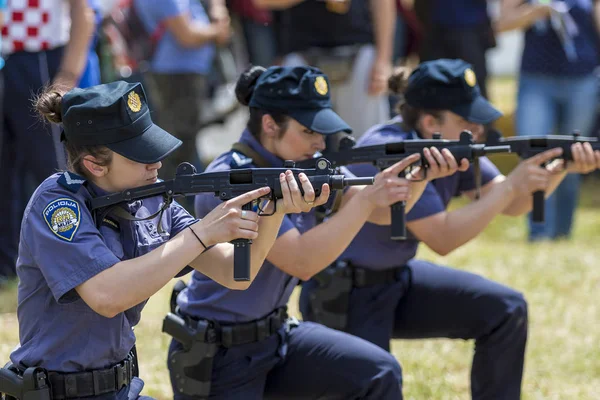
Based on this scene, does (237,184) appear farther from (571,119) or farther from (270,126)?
(571,119)

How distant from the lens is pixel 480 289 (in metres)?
4.94

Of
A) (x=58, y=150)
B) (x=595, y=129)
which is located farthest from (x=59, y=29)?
(x=595, y=129)

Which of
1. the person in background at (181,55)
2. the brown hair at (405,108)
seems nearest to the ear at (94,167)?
the brown hair at (405,108)

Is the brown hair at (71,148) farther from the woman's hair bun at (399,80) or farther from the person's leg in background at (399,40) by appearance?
the person's leg in background at (399,40)

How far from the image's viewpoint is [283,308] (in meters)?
4.37

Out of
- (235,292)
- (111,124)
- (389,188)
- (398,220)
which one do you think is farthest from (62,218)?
(398,220)

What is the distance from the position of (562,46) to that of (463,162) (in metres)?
4.29

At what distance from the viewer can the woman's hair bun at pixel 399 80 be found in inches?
205

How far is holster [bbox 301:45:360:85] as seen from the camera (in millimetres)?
7164

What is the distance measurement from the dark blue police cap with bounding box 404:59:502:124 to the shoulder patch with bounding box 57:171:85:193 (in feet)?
6.47

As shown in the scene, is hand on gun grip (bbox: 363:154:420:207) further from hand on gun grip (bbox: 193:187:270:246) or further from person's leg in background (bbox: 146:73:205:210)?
person's leg in background (bbox: 146:73:205:210)

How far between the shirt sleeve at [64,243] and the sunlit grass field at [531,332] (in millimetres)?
2071

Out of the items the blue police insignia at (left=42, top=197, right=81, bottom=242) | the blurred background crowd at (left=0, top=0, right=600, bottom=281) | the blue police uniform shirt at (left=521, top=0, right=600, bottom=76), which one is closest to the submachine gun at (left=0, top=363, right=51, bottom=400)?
the blue police insignia at (left=42, top=197, right=81, bottom=242)

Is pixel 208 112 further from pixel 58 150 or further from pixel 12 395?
pixel 12 395
